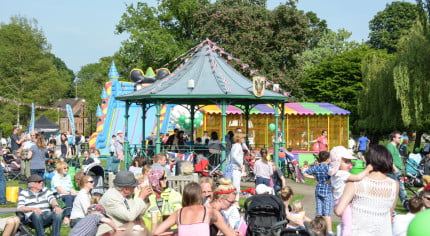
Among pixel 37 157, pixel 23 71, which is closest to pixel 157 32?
pixel 23 71

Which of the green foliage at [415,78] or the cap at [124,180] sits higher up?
the green foliage at [415,78]

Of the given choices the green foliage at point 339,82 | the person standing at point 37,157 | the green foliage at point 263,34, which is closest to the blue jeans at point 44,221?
the person standing at point 37,157

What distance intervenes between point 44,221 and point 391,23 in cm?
6252

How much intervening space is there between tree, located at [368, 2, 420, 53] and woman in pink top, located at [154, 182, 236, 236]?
61.1 m

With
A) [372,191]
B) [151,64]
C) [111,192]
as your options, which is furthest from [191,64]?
[151,64]

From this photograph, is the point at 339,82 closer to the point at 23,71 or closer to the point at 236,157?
the point at 23,71

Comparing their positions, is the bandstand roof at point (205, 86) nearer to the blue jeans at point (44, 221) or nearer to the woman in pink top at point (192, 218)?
the blue jeans at point (44, 221)

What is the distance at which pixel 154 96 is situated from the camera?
16359 mm

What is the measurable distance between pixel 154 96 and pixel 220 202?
360 inches

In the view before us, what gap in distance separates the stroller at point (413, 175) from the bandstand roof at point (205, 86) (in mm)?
4360

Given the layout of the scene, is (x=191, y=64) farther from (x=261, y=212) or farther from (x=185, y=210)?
(x=185, y=210)

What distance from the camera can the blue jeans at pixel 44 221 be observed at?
872cm

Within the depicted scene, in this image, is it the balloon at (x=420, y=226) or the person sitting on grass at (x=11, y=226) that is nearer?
the balloon at (x=420, y=226)

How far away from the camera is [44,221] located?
8812 millimetres
